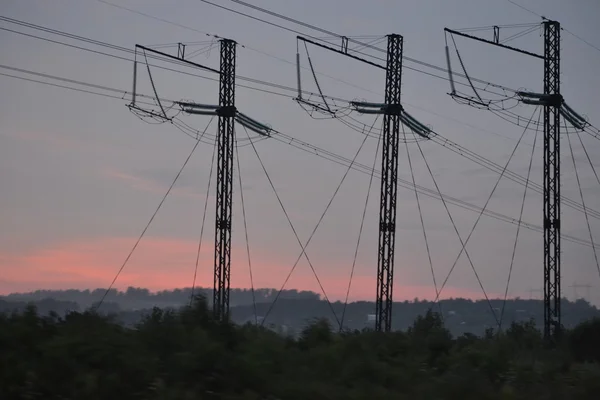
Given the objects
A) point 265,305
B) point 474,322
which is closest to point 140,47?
point 265,305

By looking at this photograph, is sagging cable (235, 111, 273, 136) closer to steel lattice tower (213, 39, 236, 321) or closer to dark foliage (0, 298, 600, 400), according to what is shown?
steel lattice tower (213, 39, 236, 321)

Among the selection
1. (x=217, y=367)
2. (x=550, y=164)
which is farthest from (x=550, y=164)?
(x=217, y=367)

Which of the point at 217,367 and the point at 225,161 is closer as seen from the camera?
the point at 217,367

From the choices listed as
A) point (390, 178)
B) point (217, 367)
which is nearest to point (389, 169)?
point (390, 178)

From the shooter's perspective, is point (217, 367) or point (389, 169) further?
point (389, 169)

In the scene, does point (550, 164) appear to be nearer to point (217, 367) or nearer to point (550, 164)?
point (550, 164)

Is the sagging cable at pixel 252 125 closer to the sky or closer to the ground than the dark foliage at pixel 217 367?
closer to the sky

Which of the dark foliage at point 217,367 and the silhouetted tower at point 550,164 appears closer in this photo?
the dark foliage at point 217,367

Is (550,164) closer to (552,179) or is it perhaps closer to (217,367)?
(552,179)

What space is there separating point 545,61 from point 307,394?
35118 mm

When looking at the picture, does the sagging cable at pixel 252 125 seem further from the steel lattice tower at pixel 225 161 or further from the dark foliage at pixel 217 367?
the dark foliage at pixel 217 367

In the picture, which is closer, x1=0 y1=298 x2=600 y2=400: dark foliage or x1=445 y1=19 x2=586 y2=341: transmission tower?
x1=0 y1=298 x2=600 y2=400: dark foliage

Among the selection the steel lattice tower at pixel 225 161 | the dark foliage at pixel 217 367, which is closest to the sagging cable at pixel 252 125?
the steel lattice tower at pixel 225 161

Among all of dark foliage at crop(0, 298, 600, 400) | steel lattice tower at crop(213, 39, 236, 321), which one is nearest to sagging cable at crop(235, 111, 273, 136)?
steel lattice tower at crop(213, 39, 236, 321)
